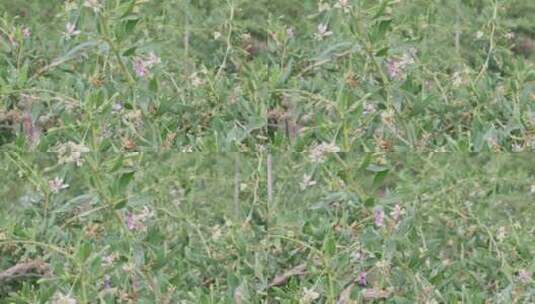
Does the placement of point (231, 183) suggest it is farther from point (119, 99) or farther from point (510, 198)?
point (510, 198)

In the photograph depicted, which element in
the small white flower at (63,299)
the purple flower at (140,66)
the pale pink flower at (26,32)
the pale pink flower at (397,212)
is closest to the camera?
the small white flower at (63,299)

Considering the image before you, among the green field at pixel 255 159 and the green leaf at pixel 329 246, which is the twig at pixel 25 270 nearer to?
the green field at pixel 255 159

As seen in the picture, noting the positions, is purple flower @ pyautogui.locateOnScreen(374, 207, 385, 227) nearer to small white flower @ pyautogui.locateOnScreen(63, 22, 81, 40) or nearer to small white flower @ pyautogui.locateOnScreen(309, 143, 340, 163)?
small white flower @ pyautogui.locateOnScreen(309, 143, 340, 163)

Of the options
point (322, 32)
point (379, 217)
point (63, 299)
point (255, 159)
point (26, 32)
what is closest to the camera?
point (63, 299)

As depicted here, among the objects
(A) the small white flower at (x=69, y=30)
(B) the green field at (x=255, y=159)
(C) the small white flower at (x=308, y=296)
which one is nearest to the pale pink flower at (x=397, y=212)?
(B) the green field at (x=255, y=159)

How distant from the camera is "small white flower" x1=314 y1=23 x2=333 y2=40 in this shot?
8.29 feet

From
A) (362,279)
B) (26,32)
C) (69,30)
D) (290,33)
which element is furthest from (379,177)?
(26,32)

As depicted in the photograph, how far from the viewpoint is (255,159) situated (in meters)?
2.43

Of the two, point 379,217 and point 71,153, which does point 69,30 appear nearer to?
point 71,153

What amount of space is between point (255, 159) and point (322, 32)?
1.22ft

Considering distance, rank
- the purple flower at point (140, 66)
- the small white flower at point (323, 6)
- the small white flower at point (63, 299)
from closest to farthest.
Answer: the small white flower at point (63, 299)
the small white flower at point (323, 6)
the purple flower at point (140, 66)

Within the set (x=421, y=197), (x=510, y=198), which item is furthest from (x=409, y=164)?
(x=510, y=198)

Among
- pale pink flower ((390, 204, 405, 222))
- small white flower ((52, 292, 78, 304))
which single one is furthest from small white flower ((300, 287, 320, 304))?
small white flower ((52, 292, 78, 304))

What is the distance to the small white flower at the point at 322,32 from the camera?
2525 millimetres
